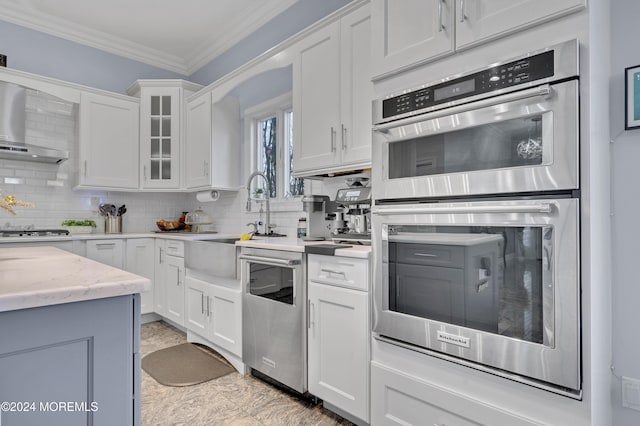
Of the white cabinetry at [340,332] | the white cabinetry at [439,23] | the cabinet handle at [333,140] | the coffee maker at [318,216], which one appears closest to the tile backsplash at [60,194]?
the coffee maker at [318,216]

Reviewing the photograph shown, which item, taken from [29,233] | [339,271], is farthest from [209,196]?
[339,271]

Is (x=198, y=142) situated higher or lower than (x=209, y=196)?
higher

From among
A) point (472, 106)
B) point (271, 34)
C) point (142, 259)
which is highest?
point (271, 34)

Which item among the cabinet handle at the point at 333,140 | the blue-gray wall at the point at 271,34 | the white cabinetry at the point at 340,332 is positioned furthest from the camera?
the blue-gray wall at the point at 271,34

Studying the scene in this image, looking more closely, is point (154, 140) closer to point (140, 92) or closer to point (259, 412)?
point (140, 92)

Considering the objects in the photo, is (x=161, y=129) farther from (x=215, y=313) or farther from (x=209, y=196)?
(x=215, y=313)

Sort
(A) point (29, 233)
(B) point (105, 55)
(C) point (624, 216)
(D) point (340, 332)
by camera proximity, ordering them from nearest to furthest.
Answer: (C) point (624, 216) → (D) point (340, 332) → (A) point (29, 233) → (B) point (105, 55)

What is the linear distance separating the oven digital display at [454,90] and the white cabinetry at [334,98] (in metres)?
0.69

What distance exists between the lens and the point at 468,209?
1406mm

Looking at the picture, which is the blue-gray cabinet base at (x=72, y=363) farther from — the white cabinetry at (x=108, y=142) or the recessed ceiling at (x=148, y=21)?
the white cabinetry at (x=108, y=142)

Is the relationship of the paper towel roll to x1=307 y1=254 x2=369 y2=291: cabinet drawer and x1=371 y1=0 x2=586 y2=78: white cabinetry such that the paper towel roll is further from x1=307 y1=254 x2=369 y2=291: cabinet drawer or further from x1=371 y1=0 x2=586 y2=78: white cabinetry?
x1=371 y1=0 x2=586 y2=78: white cabinetry

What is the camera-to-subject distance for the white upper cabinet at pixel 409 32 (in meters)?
1.52

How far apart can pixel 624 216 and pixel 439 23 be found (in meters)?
1.08

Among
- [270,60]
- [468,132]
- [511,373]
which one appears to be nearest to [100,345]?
[511,373]
